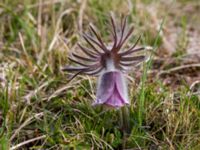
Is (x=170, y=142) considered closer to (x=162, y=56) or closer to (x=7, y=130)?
(x=7, y=130)

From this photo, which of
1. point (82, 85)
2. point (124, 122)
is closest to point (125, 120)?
point (124, 122)

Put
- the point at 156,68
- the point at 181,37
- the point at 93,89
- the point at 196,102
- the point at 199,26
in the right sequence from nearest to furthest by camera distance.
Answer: the point at 196,102 < the point at 93,89 < the point at 156,68 < the point at 181,37 < the point at 199,26

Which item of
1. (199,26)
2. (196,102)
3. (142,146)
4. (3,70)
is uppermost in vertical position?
(199,26)

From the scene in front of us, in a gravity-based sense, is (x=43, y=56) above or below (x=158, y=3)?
below

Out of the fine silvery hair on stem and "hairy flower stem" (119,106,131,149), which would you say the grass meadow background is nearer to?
"hairy flower stem" (119,106,131,149)

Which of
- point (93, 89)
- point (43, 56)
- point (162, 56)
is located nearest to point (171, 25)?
point (162, 56)

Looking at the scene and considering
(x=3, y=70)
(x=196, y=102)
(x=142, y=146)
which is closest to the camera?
(x=142, y=146)

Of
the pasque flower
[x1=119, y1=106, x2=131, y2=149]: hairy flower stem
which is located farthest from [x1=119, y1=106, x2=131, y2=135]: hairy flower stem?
the pasque flower
